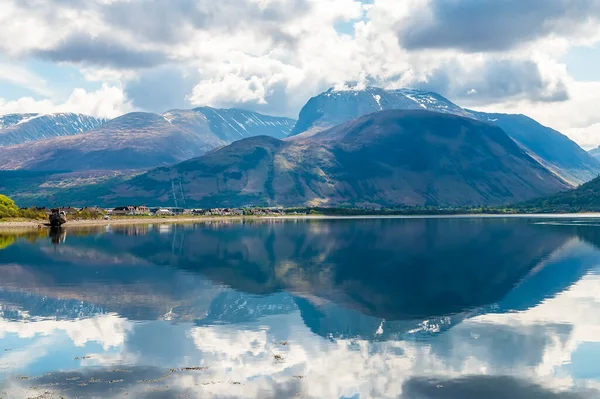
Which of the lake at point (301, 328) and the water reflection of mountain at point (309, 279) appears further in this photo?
the water reflection of mountain at point (309, 279)

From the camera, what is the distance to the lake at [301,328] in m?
39.2

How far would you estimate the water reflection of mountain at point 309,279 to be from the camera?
6400 centimetres

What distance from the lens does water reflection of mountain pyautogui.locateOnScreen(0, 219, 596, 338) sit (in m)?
64.0

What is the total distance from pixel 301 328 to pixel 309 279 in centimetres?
3543

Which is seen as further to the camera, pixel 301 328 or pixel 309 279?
pixel 309 279

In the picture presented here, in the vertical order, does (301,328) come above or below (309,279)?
above

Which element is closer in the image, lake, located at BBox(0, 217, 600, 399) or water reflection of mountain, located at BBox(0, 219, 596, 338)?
lake, located at BBox(0, 217, 600, 399)

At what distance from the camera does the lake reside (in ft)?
129

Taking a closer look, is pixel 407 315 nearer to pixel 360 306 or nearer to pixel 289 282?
pixel 360 306

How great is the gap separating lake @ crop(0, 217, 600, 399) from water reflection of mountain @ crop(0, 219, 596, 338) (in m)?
0.36

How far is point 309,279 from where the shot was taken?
90.9 metres

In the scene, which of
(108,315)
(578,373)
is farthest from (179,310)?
(578,373)

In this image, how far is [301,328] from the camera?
5553cm

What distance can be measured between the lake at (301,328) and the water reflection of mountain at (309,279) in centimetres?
36
